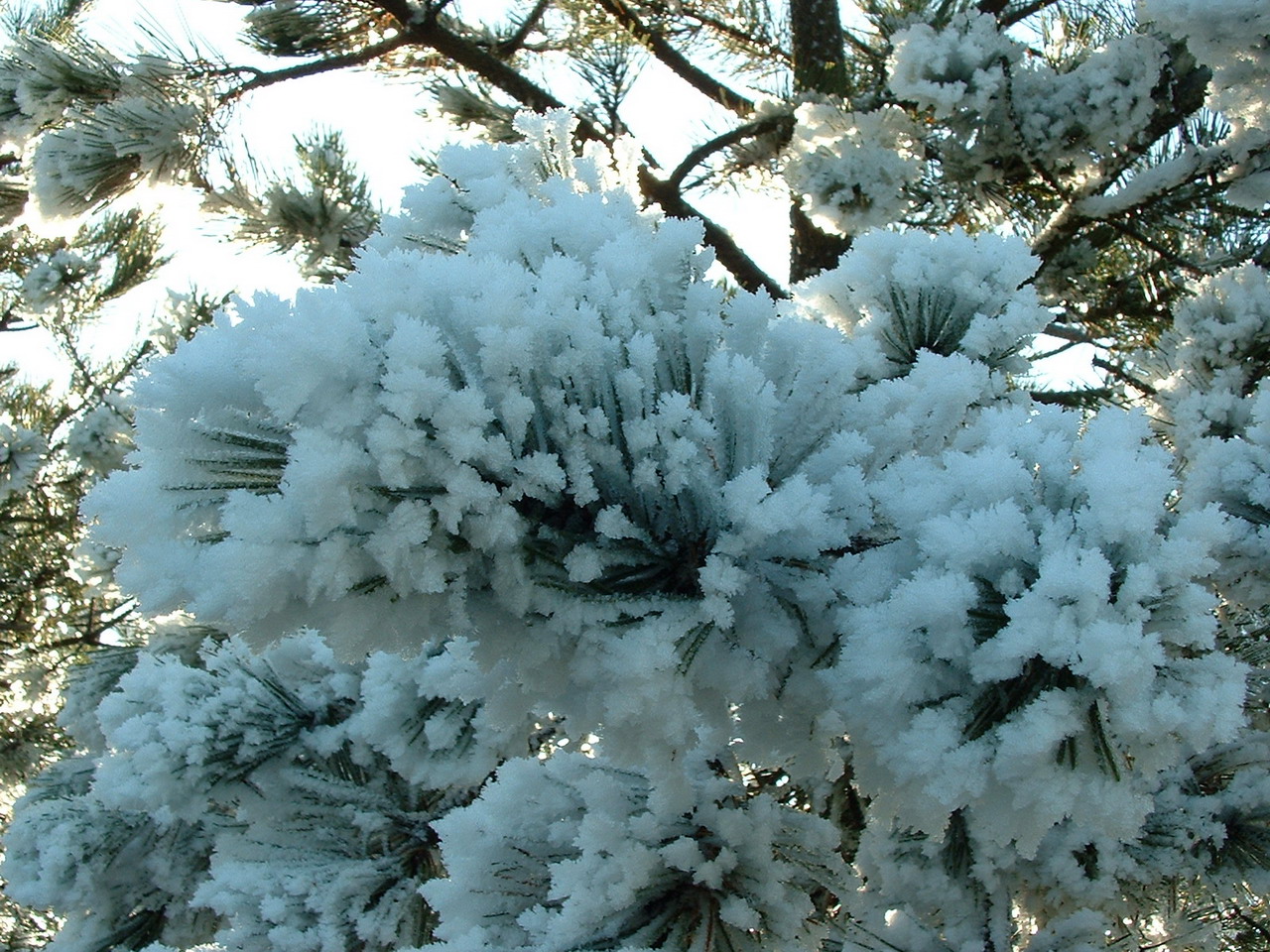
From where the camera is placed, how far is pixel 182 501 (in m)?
0.61

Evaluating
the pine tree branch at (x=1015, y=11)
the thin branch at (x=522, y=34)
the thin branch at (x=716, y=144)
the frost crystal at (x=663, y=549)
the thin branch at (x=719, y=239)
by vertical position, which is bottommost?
the frost crystal at (x=663, y=549)

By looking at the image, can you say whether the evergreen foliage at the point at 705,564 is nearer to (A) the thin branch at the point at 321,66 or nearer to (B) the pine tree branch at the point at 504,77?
(A) the thin branch at the point at 321,66

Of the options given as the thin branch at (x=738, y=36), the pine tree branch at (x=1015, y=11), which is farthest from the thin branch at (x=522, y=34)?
the pine tree branch at (x=1015, y=11)

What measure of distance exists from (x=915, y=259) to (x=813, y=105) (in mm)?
1083

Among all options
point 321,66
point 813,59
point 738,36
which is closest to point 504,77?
point 321,66

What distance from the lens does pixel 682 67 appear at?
297 cm

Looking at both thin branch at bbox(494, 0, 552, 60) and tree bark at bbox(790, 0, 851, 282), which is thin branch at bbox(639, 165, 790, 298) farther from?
thin branch at bbox(494, 0, 552, 60)

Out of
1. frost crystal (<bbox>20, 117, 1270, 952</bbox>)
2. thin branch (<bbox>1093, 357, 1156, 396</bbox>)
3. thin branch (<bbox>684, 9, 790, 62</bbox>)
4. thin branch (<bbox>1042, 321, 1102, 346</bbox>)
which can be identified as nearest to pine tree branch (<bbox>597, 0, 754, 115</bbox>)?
thin branch (<bbox>684, 9, 790, 62</bbox>)

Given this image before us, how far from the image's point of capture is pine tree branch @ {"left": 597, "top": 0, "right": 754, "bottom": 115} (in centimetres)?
277

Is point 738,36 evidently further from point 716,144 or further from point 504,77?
point 504,77

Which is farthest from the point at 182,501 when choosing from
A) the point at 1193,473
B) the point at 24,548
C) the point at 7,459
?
the point at 24,548

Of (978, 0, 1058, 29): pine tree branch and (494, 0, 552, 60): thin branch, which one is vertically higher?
(494, 0, 552, 60): thin branch

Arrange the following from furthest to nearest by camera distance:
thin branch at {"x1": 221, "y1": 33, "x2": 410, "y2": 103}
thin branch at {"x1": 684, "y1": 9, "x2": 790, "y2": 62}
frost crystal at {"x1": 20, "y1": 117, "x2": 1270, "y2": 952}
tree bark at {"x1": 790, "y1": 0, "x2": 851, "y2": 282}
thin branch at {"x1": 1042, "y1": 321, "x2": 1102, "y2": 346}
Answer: thin branch at {"x1": 684, "y1": 9, "x2": 790, "y2": 62} < tree bark at {"x1": 790, "y1": 0, "x2": 851, "y2": 282} < thin branch at {"x1": 221, "y1": 33, "x2": 410, "y2": 103} < thin branch at {"x1": 1042, "y1": 321, "x2": 1102, "y2": 346} < frost crystal at {"x1": 20, "y1": 117, "x2": 1270, "y2": 952}

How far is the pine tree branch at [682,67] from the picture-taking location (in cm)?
277
